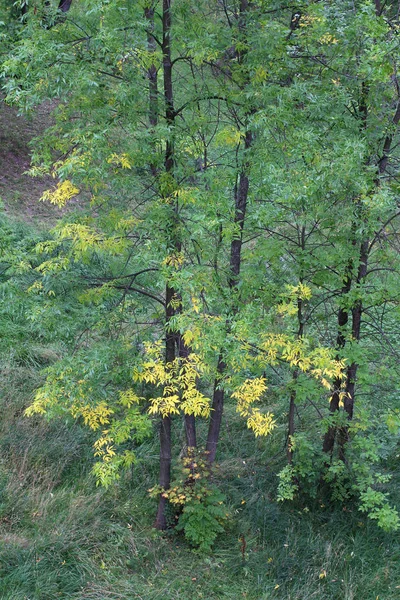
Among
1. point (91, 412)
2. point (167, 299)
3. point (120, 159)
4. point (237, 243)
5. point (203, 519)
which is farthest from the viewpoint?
point (237, 243)

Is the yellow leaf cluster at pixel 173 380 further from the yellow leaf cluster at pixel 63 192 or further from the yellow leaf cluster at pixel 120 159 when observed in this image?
the yellow leaf cluster at pixel 120 159

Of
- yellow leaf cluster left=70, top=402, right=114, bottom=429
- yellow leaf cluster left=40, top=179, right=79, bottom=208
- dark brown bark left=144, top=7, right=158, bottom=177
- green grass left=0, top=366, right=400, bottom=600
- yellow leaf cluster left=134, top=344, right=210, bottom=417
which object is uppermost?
dark brown bark left=144, top=7, right=158, bottom=177

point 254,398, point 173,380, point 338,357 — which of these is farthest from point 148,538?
point 338,357

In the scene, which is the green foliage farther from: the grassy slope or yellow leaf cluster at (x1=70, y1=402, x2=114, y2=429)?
yellow leaf cluster at (x1=70, y1=402, x2=114, y2=429)

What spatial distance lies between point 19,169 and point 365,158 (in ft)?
35.7

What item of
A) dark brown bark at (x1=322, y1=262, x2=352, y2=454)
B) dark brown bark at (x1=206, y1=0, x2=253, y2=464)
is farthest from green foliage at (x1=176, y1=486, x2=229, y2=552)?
dark brown bark at (x1=322, y1=262, x2=352, y2=454)

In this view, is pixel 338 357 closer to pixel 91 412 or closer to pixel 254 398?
pixel 254 398

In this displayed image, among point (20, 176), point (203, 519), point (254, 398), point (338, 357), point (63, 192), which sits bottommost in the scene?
point (203, 519)

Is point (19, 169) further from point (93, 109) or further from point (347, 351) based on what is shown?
point (347, 351)

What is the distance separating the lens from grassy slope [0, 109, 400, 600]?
5.16 m

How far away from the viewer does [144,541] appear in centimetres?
571

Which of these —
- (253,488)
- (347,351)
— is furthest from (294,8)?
(253,488)

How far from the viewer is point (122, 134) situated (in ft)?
16.8

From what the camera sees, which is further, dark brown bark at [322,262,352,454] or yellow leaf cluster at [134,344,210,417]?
dark brown bark at [322,262,352,454]
